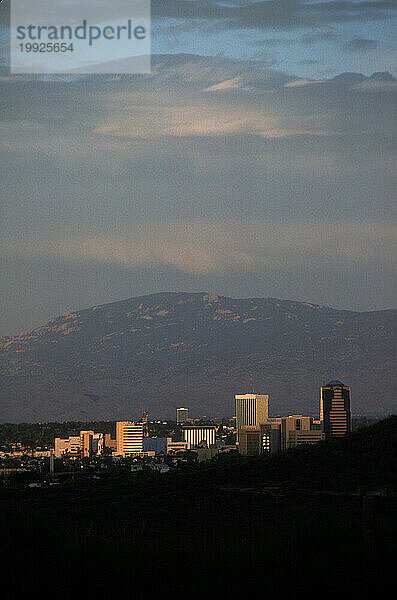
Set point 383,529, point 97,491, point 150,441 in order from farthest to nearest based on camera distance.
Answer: point 150,441, point 97,491, point 383,529

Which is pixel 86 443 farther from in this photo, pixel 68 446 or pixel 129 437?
pixel 129 437

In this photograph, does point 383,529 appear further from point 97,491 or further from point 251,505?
point 97,491

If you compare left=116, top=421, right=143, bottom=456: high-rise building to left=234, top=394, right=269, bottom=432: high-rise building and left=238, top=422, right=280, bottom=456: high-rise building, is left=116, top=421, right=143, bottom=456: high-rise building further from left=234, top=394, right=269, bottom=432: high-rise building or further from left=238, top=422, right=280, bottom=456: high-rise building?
left=234, top=394, right=269, bottom=432: high-rise building

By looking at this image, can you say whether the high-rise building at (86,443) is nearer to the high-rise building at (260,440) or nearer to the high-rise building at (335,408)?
the high-rise building at (260,440)

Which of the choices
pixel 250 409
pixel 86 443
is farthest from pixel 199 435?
pixel 250 409

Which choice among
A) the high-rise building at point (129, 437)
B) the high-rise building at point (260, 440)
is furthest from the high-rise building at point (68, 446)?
the high-rise building at point (260, 440)

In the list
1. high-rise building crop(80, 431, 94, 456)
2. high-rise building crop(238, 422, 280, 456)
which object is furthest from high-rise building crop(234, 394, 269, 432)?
high-rise building crop(80, 431, 94, 456)

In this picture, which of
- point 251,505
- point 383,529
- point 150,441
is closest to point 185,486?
point 251,505
